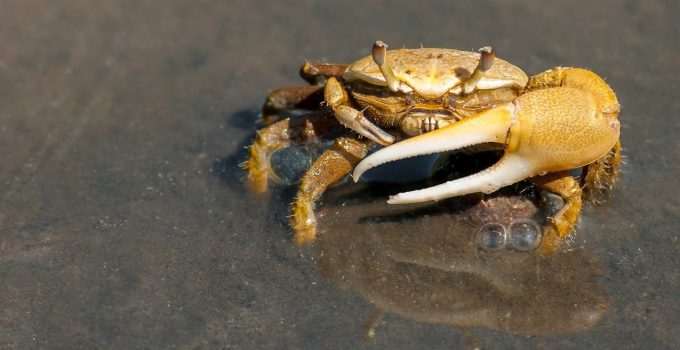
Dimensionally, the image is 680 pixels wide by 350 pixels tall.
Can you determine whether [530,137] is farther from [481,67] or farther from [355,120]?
[355,120]

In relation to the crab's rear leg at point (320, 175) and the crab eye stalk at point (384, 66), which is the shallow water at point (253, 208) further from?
the crab eye stalk at point (384, 66)

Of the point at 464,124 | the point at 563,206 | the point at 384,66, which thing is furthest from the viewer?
the point at 563,206

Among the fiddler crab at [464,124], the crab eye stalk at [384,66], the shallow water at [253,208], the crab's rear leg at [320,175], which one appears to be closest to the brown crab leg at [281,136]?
the fiddler crab at [464,124]

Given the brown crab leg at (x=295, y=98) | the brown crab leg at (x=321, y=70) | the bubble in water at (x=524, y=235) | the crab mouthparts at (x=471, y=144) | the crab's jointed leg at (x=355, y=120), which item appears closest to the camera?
the crab mouthparts at (x=471, y=144)

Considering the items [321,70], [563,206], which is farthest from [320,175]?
[563,206]

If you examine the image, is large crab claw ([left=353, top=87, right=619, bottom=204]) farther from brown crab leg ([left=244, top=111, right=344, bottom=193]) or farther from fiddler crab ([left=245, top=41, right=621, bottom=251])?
brown crab leg ([left=244, top=111, right=344, bottom=193])

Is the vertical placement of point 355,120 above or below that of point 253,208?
above

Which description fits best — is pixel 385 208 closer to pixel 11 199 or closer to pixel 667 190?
pixel 667 190
